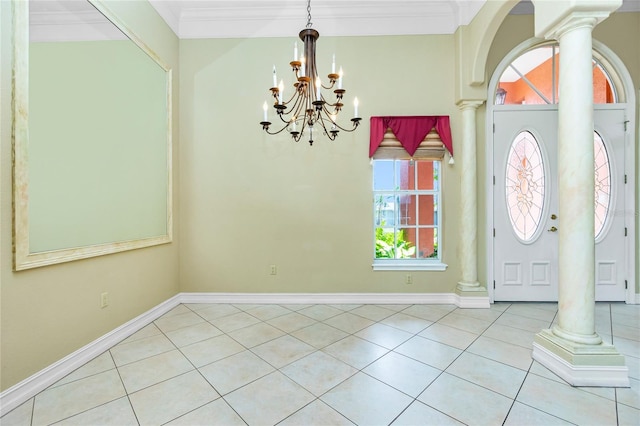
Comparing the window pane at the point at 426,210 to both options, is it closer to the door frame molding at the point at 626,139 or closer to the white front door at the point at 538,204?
the door frame molding at the point at 626,139

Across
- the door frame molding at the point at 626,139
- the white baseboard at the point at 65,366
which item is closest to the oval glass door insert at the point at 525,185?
the door frame molding at the point at 626,139

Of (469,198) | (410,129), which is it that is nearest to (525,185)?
(469,198)

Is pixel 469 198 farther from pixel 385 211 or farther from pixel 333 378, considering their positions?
Result: pixel 333 378

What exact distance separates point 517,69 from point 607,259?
2.70m

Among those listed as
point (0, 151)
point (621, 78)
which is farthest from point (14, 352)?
point (621, 78)

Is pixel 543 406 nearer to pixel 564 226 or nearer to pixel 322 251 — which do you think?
pixel 564 226

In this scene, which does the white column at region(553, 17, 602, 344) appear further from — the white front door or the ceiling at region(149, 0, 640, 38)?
the ceiling at region(149, 0, 640, 38)

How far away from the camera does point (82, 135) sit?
220cm

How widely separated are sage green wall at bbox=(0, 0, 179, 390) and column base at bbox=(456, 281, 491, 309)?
3625 mm

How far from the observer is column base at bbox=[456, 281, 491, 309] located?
130 inches

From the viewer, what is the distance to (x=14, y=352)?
1.73 metres

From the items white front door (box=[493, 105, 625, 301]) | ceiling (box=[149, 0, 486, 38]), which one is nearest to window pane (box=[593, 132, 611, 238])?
white front door (box=[493, 105, 625, 301])

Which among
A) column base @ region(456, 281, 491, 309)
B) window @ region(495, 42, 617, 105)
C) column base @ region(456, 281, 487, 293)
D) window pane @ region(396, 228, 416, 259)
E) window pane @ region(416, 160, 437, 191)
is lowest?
column base @ region(456, 281, 491, 309)

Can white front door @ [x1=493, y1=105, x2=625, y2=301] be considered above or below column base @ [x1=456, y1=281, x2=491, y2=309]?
above
